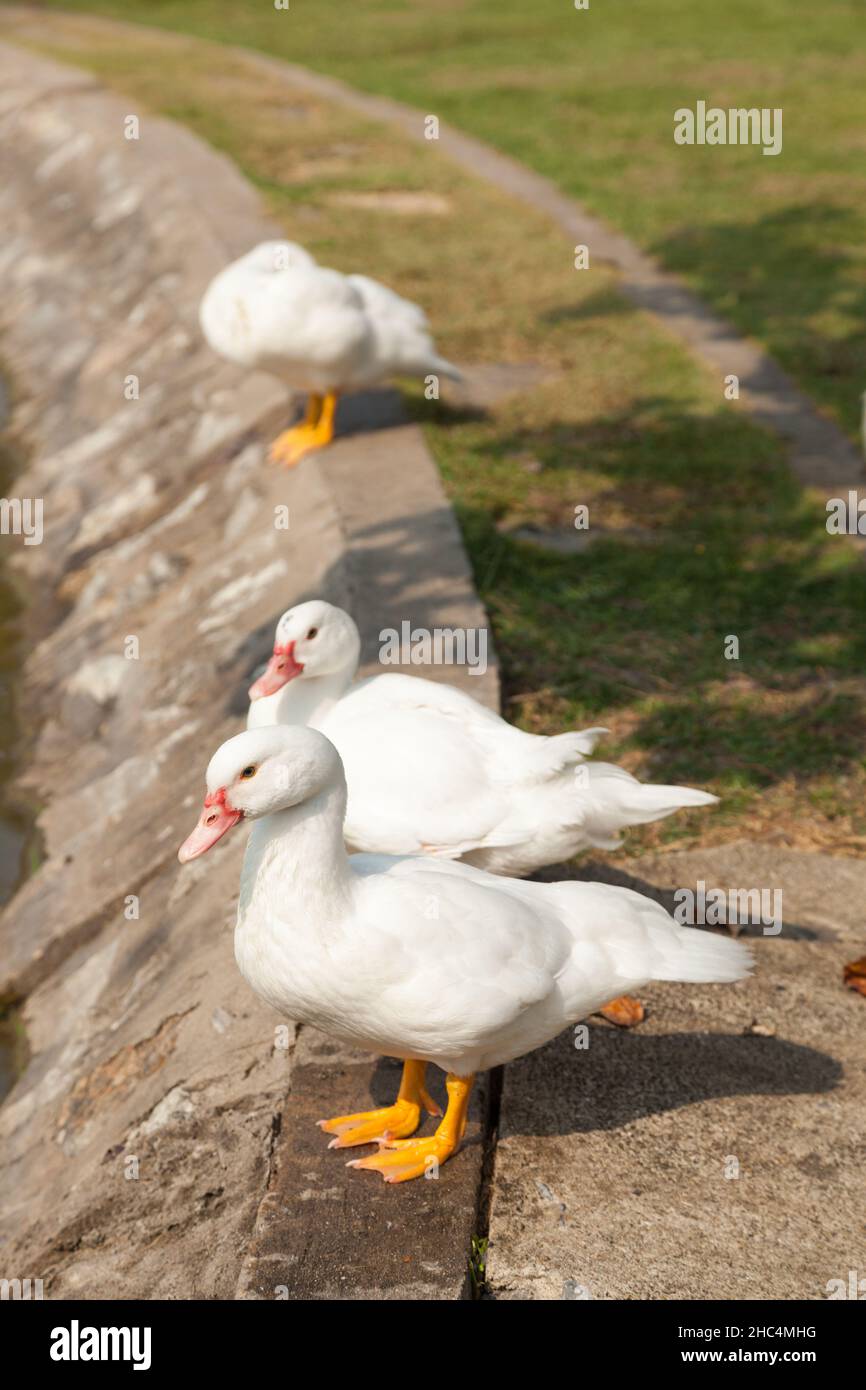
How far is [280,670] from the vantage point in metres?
4.53

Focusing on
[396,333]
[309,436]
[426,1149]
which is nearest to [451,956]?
[426,1149]

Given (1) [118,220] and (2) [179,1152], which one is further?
(1) [118,220]

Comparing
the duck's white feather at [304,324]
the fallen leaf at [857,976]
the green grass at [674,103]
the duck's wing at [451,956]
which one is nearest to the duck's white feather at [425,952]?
the duck's wing at [451,956]

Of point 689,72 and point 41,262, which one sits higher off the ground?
point 689,72

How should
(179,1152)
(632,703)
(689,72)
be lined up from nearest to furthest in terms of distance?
(179,1152)
(632,703)
(689,72)

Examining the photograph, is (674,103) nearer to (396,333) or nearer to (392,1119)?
(396,333)

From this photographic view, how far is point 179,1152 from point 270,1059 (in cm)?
32

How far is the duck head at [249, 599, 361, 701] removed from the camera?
452cm

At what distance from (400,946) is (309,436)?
15.5 feet

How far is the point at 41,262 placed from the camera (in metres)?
13.8

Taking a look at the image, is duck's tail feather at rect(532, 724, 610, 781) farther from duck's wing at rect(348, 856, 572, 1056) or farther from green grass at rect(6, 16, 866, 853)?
green grass at rect(6, 16, 866, 853)
